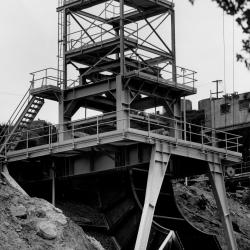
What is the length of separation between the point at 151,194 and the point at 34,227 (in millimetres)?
5974

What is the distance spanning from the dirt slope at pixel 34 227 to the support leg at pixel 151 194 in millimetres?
2054

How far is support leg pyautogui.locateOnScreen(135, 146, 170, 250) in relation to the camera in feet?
113

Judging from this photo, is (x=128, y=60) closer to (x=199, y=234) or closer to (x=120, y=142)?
(x=120, y=142)

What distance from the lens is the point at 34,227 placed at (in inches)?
1287

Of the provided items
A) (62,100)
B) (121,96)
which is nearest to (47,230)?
(121,96)

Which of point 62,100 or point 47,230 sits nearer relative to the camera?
point 47,230

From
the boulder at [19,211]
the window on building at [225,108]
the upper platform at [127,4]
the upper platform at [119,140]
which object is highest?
the upper platform at [127,4]

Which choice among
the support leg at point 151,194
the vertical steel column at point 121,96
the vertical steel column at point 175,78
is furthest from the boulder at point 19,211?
the vertical steel column at point 175,78

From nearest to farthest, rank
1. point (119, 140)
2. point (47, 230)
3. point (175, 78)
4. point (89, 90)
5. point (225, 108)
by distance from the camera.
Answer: point (47, 230), point (119, 140), point (89, 90), point (175, 78), point (225, 108)

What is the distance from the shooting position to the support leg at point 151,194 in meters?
34.5

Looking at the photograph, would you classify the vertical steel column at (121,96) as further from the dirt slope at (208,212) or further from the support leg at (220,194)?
the dirt slope at (208,212)

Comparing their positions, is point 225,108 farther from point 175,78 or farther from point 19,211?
point 19,211


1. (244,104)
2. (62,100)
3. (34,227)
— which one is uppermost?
(244,104)

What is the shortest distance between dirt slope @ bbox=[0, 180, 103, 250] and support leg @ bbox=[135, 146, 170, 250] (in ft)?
6.74
